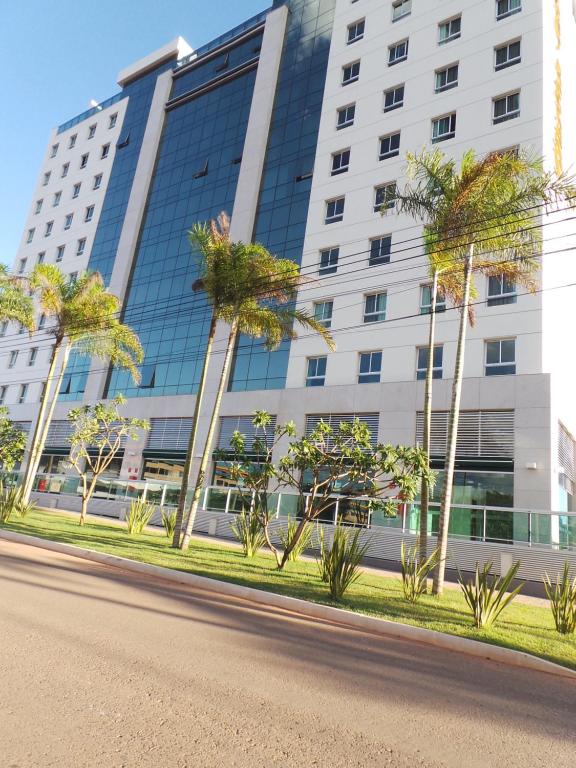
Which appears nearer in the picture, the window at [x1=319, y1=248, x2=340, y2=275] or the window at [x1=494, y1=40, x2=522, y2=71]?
the window at [x1=494, y1=40, x2=522, y2=71]

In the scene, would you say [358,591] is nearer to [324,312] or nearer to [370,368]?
[370,368]

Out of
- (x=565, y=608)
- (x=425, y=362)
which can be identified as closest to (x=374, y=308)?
(x=425, y=362)

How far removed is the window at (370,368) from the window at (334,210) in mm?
8257

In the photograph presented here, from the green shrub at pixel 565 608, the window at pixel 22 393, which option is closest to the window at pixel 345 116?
the green shrub at pixel 565 608

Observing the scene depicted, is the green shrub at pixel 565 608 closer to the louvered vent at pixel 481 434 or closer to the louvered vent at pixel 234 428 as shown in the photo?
the louvered vent at pixel 481 434

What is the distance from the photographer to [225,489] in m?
20.6

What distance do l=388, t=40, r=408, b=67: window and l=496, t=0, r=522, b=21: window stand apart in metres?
4.87

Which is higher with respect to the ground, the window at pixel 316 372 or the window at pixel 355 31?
the window at pixel 355 31

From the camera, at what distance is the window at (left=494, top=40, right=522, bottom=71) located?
79.7 ft

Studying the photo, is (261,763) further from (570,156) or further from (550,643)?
(570,156)

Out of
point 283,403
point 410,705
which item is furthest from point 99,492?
point 410,705

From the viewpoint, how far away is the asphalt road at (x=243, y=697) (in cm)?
313

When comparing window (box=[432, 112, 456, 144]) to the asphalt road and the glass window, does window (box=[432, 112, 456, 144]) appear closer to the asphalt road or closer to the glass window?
the glass window

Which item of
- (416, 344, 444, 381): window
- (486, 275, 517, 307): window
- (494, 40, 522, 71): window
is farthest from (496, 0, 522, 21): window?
(416, 344, 444, 381): window
